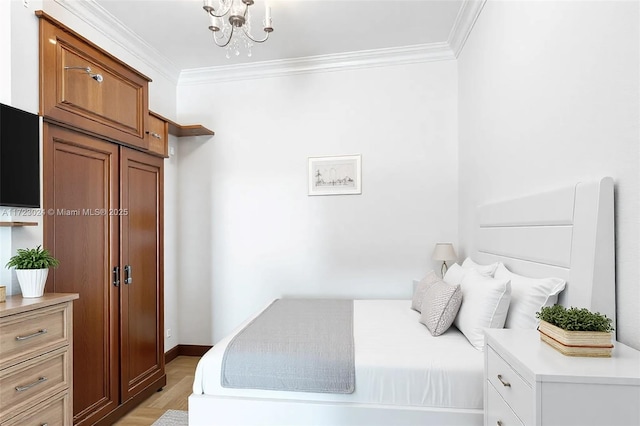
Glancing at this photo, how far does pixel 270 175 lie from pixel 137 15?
1.77 meters

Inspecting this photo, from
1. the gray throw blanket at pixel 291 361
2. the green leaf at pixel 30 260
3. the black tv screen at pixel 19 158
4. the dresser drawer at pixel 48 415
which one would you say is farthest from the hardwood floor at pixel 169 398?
the black tv screen at pixel 19 158

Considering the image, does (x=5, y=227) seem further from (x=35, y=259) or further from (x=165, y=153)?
(x=165, y=153)

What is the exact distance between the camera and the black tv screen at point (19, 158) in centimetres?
173

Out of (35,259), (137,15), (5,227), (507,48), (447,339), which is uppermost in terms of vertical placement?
(137,15)

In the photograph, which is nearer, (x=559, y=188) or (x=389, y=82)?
(x=559, y=188)

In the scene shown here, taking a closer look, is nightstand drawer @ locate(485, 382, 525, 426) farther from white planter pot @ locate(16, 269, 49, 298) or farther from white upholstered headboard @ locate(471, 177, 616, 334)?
white planter pot @ locate(16, 269, 49, 298)

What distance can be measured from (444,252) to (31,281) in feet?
9.52

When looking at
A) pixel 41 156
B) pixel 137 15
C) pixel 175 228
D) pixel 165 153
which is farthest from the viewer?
pixel 175 228

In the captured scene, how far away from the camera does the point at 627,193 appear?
4.01 ft

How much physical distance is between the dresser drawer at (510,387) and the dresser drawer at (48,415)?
2.03 metres

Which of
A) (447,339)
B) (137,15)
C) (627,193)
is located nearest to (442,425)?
(447,339)

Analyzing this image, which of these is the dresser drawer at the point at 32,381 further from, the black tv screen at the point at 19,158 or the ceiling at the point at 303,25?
the ceiling at the point at 303,25

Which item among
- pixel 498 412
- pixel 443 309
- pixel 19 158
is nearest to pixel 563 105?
pixel 443 309

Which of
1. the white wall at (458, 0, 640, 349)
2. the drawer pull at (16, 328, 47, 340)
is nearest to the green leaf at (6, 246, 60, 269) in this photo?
the drawer pull at (16, 328, 47, 340)
